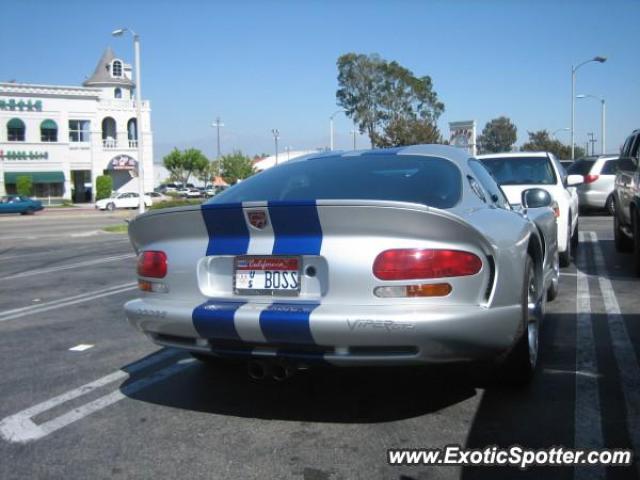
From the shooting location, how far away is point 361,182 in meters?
4.05

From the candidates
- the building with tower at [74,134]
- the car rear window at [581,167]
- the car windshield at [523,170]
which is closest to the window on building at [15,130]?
the building with tower at [74,134]

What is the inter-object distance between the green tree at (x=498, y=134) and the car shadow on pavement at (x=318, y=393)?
89.9 meters

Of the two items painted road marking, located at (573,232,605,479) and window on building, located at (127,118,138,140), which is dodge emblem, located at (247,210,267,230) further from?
window on building, located at (127,118,138,140)

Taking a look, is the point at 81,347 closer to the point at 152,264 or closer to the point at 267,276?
the point at 152,264

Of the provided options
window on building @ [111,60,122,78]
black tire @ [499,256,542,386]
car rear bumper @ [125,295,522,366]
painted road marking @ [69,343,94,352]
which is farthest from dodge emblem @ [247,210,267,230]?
window on building @ [111,60,122,78]

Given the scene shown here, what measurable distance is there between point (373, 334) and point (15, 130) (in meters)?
51.4

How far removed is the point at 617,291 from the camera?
7211 mm

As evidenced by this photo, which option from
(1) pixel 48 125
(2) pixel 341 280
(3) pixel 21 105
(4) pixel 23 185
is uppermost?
(3) pixel 21 105

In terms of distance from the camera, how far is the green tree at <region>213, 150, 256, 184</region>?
3445 inches

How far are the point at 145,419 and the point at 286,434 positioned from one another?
85 centimetres

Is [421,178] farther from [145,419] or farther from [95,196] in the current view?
[95,196]

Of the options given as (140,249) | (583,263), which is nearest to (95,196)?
(583,263)

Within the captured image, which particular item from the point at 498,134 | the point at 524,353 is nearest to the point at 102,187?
the point at 524,353

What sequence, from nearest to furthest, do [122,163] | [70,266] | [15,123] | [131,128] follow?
[70,266]
[15,123]
[122,163]
[131,128]
